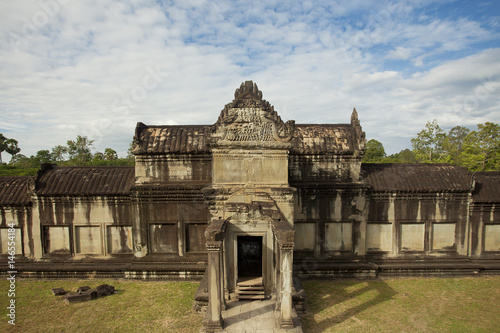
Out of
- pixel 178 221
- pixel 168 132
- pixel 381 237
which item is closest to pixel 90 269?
pixel 178 221

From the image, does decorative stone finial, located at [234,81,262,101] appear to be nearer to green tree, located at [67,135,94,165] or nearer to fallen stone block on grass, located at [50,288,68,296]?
fallen stone block on grass, located at [50,288,68,296]

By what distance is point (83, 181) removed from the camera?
517 inches

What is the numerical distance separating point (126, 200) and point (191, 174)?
3150 millimetres

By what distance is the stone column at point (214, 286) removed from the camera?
7816 millimetres

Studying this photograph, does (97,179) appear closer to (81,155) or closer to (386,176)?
(386,176)

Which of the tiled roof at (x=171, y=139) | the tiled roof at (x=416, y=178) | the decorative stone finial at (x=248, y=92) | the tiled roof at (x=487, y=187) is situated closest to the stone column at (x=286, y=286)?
the decorative stone finial at (x=248, y=92)

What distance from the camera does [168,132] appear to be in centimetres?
1356

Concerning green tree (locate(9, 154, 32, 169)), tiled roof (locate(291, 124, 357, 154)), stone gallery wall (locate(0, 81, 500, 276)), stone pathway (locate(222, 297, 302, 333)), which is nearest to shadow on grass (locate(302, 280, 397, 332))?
stone gallery wall (locate(0, 81, 500, 276))

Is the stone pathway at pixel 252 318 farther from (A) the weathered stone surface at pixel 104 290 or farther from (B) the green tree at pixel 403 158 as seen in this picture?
(B) the green tree at pixel 403 158

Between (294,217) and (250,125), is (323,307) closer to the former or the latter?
(294,217)

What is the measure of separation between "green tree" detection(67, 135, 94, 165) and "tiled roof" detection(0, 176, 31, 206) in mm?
34736

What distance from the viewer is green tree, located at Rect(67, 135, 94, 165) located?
46.4 m

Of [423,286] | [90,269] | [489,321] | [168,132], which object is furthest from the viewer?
[168,132]

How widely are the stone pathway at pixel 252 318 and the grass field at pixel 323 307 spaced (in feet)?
3.56
